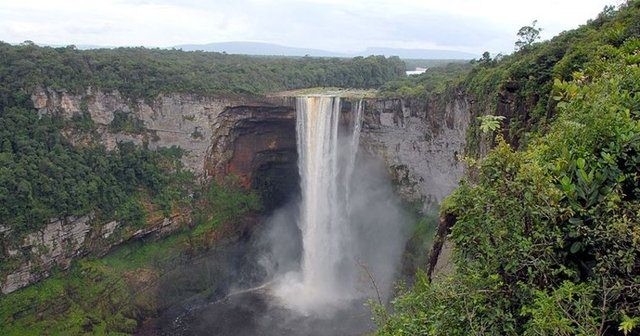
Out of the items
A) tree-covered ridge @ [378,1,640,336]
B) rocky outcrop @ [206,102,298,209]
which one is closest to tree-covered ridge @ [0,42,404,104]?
rocky outcrop @ [206,102,298,209]

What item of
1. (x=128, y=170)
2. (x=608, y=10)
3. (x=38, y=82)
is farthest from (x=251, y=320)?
(x=608, y=10)

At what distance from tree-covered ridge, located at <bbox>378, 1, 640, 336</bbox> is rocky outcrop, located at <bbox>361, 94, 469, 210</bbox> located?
1728cm

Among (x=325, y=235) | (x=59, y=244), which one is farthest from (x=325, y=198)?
(x=59, y=244)

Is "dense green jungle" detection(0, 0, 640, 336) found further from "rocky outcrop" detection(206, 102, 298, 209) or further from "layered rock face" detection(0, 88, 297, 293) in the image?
"rocky outcrop" detection(206, 102, 298, 209)

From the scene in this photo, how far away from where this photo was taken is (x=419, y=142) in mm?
Answer: 26016

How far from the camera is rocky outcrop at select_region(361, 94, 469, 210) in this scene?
76.7 ft

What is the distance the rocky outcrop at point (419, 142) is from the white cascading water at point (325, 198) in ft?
3.77

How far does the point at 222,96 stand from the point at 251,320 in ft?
36.8

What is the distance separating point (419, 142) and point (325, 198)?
19.7 ft

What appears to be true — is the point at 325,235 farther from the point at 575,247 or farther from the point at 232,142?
the point at 575,247

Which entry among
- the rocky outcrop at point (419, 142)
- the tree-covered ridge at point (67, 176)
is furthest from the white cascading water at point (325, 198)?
the tree-covered ridge at point (67, 176)

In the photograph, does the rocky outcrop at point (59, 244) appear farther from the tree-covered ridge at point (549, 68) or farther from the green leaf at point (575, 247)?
the green leaf at point (575, 247)

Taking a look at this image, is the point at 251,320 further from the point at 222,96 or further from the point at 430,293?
the point at 430,293

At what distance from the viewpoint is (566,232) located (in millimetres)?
4617
